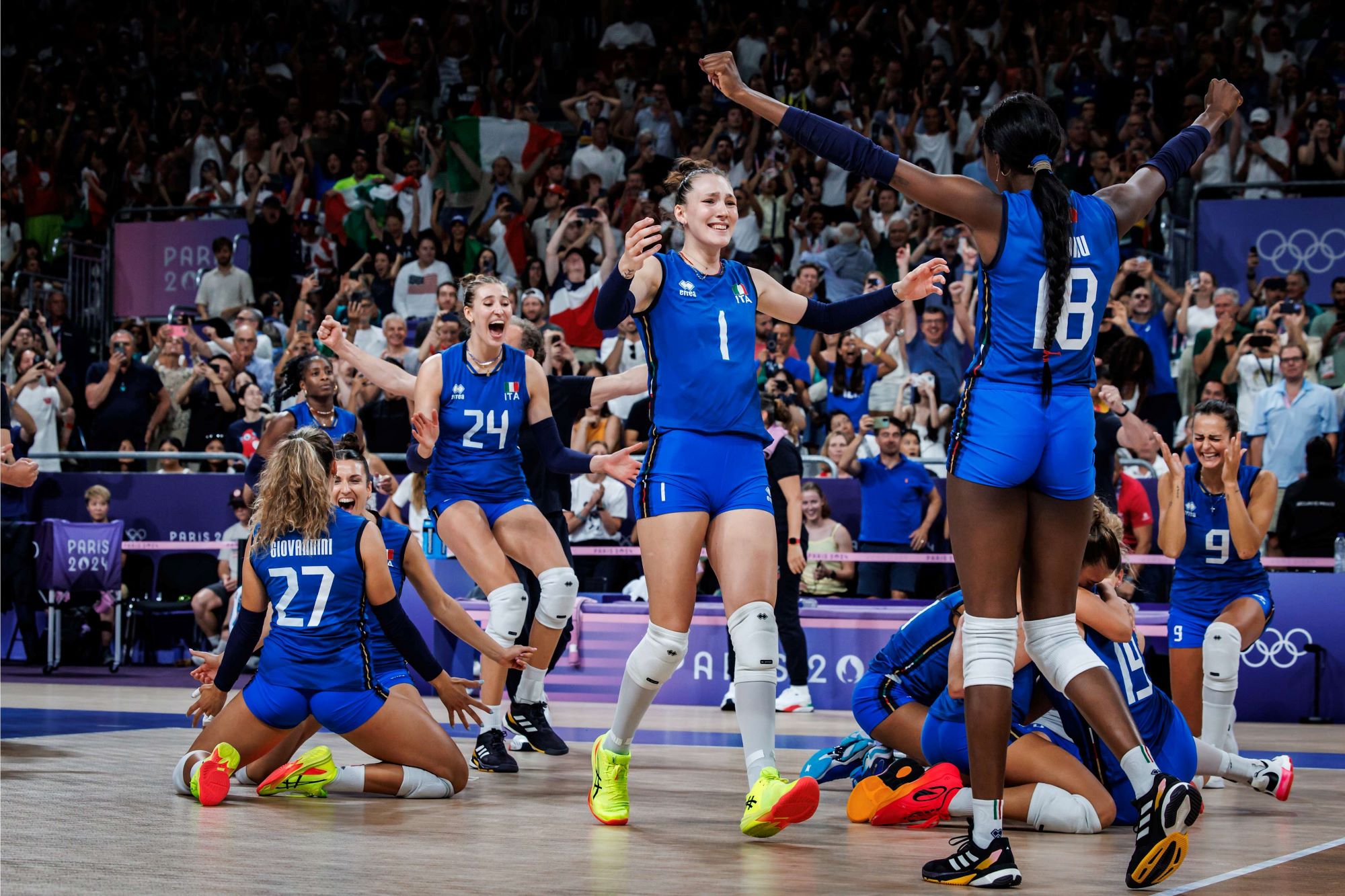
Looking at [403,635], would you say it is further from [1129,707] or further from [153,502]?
[153,502]

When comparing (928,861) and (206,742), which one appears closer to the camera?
(928,861)

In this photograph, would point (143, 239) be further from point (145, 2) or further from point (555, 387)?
point (555, 387)

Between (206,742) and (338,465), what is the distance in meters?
1.36

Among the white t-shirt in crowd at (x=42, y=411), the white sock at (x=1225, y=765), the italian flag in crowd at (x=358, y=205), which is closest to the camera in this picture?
the white sock at (x=1225, y=765)

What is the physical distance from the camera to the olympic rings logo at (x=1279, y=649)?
32.2ft

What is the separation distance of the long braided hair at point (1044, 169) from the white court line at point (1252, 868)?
1349mm

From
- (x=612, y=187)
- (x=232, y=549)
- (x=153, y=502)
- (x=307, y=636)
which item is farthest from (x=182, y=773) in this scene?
(x=612, y=187)

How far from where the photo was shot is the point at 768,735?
4918 mm

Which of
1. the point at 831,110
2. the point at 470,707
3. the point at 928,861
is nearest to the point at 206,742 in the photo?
the point at 470,707

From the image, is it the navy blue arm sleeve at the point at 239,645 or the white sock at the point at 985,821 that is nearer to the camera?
the white sock at the point at 985,821

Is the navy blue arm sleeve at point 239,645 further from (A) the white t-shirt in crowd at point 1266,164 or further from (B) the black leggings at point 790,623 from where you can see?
(A) the white t-shirt in crowd at point 1266,164

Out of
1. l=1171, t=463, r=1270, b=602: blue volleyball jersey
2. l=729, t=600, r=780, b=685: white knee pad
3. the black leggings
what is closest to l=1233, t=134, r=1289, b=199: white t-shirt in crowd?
the black leggings

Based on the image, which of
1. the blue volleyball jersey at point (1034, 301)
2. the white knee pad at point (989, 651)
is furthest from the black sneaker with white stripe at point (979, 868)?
the blue volleyball jersey at point (1034, 301)

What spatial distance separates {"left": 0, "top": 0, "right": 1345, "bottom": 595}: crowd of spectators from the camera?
39.6ft
